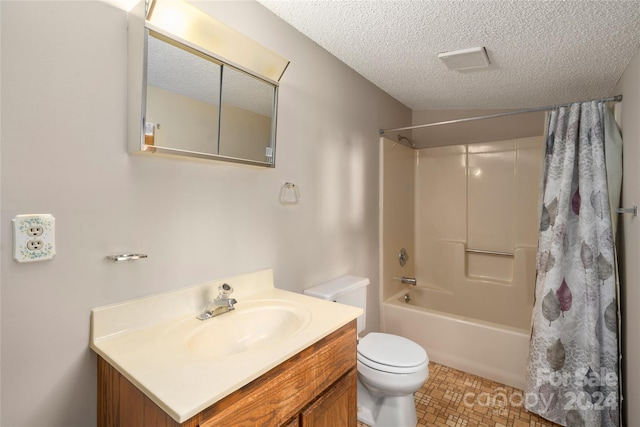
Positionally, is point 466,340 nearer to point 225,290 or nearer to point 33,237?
point 225,290

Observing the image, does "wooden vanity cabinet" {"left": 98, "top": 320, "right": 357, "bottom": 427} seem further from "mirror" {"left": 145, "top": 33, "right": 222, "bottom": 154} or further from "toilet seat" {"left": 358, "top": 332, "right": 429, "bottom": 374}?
"mirror" {"left": 145, "top": 33, "right": 222, "bottom": 154}

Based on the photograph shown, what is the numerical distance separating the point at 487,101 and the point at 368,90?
1.06m

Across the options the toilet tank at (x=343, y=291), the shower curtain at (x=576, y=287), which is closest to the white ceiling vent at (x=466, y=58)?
the shower curtain at (x=576, y=287)

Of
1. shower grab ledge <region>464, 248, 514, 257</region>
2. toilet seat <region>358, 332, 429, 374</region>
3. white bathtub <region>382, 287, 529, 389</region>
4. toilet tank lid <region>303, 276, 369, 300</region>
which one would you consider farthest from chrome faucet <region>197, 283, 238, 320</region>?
shower grab ledge <region>464, 248, 514, 257</region>

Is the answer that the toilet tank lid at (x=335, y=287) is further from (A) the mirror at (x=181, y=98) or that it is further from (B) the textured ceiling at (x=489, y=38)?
(B) the textured ceiling at (x=489, y=38)

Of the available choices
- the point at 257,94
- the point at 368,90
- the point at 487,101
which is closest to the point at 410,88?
the point at 368,90

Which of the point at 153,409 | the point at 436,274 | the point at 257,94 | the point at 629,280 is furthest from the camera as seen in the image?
the point at 436,274

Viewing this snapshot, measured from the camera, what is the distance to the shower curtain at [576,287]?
173 cm

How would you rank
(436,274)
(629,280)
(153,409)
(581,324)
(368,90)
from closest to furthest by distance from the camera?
(153,409)
(629,280)
(581,324)
(368,90)
(436,274)

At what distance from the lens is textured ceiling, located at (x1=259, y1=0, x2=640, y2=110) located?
1387 mm

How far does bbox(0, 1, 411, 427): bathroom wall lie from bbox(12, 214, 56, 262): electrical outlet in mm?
19

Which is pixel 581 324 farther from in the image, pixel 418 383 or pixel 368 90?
pixel 368 90

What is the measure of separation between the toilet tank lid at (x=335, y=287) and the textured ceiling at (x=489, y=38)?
1417 millimetres

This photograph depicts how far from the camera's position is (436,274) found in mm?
3168
